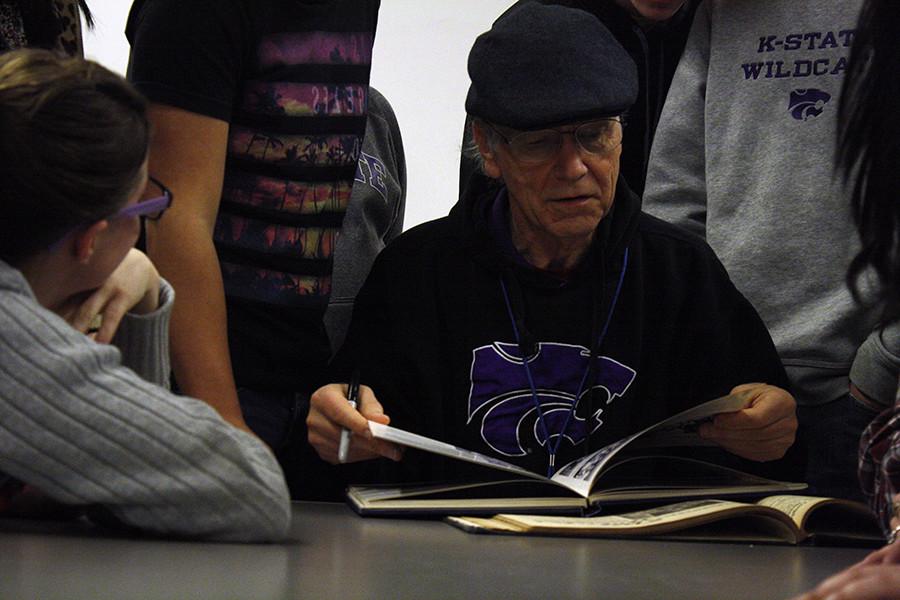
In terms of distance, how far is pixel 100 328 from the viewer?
119 centimetres

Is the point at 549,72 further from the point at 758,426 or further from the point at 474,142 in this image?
the point at 758,426

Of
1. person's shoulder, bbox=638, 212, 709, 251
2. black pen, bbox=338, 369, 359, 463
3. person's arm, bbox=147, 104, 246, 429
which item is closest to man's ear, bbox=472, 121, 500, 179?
person's shoulder, bbox=638, 212, 709, 251

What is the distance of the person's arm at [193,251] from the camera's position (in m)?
1.39

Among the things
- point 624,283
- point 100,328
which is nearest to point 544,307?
point 624,283

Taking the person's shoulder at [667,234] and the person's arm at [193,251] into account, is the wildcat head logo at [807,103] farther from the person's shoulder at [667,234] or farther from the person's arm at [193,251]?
the person's arm at [193,251]

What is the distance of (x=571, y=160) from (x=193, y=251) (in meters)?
0.59

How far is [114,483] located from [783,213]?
1.14 meters

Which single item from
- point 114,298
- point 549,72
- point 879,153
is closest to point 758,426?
point 549,72

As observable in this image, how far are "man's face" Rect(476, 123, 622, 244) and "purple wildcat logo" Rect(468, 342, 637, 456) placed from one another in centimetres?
17

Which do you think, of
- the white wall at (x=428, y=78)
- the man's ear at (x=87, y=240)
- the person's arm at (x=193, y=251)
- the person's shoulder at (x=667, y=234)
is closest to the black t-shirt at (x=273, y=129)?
the person's arm at (x=193, y=251)

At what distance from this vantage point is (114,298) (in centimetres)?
119

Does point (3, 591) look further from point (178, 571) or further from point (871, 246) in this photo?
point (871, 246)

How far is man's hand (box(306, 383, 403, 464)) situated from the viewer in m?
1.44

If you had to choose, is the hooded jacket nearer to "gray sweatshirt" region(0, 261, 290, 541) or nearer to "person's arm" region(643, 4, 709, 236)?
"person's arm" region(643, 4, 709, 236)
